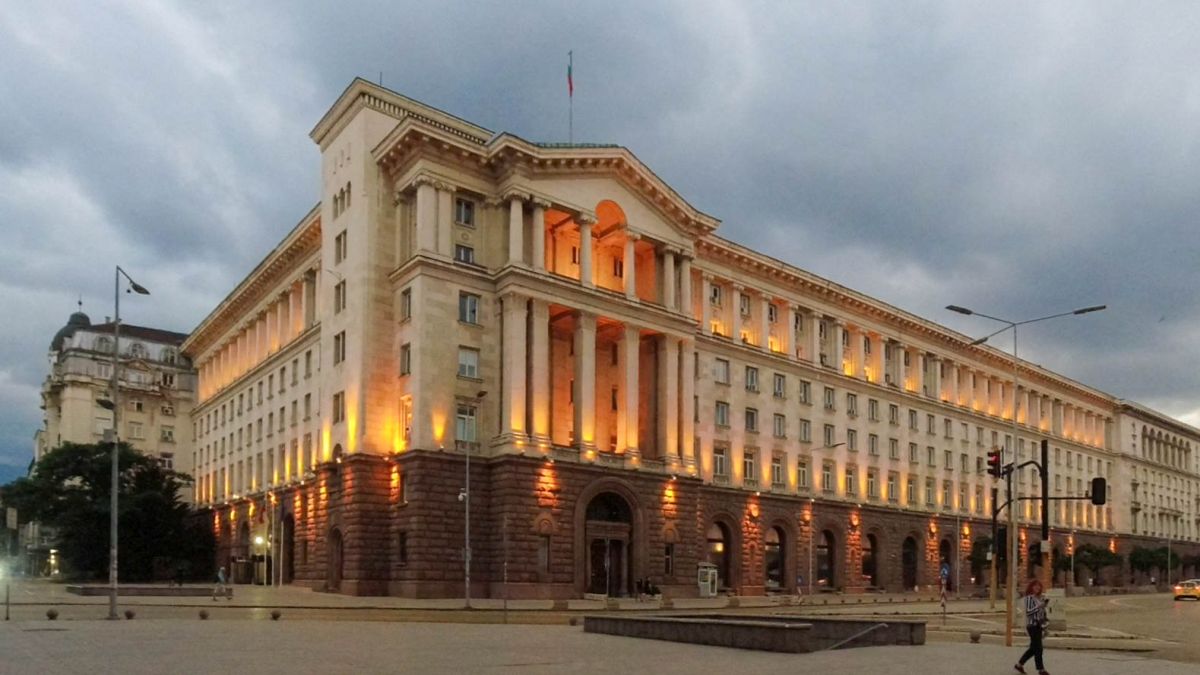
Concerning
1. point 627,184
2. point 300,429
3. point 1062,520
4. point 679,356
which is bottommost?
point 1062,520

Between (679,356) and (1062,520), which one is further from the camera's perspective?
(1062,520)

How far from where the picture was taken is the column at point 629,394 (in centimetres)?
5947

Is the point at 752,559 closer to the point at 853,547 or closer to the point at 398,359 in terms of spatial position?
the point at 853,547

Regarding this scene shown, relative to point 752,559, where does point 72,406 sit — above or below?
above

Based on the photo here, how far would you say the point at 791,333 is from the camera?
258 feet

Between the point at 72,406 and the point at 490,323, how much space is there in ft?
235

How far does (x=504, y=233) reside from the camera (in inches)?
2267

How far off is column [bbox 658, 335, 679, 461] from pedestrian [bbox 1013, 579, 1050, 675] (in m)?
40.0

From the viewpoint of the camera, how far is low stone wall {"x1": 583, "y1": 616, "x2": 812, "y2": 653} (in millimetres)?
22953

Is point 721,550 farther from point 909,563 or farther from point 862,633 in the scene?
point 862,633

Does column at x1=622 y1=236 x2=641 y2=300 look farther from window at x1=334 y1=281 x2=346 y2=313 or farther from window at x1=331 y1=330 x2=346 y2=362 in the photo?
window at x1=331 y1=330 x2=346 y2=362

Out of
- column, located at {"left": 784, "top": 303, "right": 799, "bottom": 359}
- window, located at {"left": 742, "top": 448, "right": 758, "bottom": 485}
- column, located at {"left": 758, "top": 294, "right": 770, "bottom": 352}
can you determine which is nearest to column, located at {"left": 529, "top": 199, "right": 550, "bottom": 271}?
window, located at {"left": 742, "top": 448, "right": 758, "bottom": 485}

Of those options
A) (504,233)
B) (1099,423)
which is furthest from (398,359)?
(1099,423)

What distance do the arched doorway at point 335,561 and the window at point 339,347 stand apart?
Result: 949 cm
